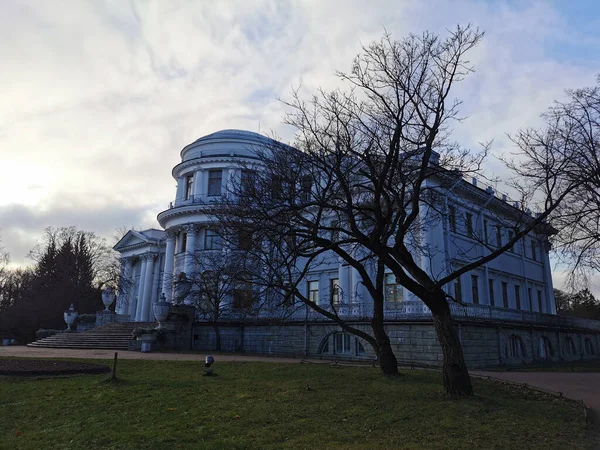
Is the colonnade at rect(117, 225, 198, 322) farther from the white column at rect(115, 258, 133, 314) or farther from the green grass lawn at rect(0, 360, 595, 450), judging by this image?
the green grass lawn at rect(0, 360, 595, 450)

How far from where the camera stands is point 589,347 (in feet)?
135

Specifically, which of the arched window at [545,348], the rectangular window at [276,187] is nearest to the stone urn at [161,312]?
the rectangular window at [276,187]

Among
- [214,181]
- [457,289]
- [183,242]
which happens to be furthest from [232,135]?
[457,289]

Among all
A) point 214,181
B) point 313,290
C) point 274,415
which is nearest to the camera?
point 274,415

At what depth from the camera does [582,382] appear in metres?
17.4

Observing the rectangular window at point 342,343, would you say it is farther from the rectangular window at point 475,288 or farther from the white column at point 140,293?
the white column at point 140,293

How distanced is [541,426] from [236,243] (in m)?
9.74

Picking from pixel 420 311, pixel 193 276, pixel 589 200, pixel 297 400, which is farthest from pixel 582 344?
pixel 297 400

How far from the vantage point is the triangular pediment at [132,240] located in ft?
178

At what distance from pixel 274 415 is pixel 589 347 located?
1642 inches

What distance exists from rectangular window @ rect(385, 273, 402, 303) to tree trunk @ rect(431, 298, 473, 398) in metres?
20.8

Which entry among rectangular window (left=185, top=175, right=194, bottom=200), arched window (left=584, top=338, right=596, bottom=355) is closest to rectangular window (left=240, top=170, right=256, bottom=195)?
rectangular window (left=185, top=175, right=194, bottom=200)

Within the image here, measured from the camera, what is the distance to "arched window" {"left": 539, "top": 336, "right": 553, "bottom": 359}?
32.0 m

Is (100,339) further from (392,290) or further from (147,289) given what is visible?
(147,289)
